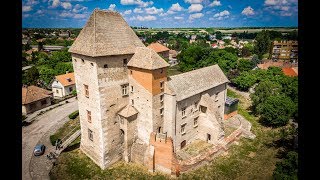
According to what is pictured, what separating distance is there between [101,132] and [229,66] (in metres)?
56.3

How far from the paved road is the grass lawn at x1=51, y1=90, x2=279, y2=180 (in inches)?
231

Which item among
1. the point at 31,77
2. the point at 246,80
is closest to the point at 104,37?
the point at 246,80

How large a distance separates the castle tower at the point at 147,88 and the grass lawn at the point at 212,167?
18.6ft

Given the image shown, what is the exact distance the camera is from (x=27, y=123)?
5303 centimetres

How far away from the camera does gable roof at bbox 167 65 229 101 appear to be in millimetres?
37684

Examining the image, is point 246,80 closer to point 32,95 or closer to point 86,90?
point 86,90

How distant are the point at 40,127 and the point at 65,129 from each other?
6228mm

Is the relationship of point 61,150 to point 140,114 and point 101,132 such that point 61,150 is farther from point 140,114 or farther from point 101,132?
point 140,114

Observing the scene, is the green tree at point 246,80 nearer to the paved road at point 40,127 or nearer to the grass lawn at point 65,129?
the grass lawn at point 65,129

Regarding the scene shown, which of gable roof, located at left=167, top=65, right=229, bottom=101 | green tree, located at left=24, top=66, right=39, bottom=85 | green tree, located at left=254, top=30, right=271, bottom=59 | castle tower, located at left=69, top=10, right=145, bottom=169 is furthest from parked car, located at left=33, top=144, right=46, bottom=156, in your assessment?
green tree, located at left=254, top=30, right=271, bottom=59

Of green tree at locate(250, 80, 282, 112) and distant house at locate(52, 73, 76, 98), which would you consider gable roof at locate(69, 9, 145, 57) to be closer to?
green tree at locate(250, 80, 282, 112)

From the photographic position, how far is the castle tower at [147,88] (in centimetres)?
3391

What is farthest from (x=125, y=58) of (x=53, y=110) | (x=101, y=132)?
(x=53, y=110)

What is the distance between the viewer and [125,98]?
3656 cm
